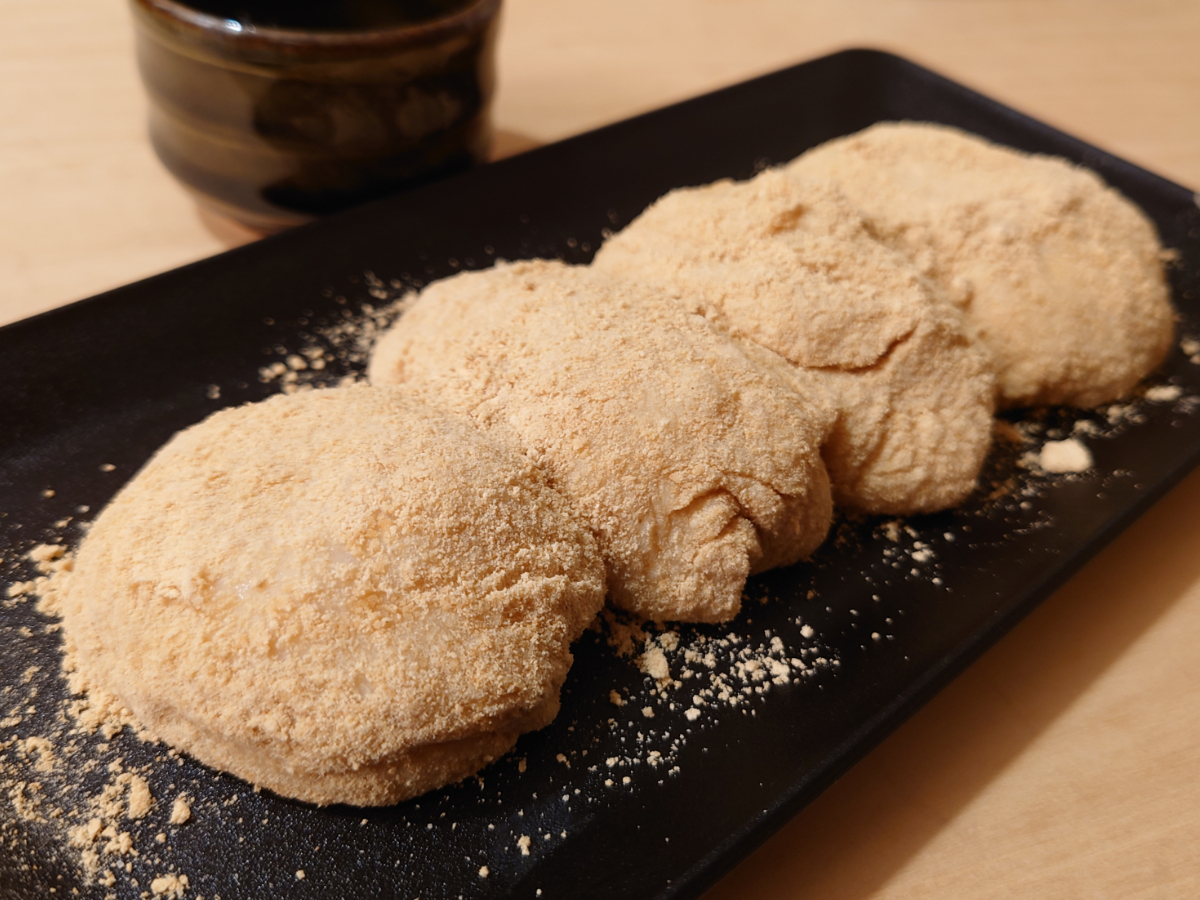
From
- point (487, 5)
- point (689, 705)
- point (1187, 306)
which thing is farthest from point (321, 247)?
point (1187, 306)

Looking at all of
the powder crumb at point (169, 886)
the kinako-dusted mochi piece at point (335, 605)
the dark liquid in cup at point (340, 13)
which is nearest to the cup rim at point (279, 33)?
the dark liquid in cup at point (340, 13)

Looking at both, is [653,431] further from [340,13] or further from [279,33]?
[340,13]

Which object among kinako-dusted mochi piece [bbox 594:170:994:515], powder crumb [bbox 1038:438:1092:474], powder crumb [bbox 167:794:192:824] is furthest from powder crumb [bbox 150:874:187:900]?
powder crumb [bbox 1038:438:1092:474]

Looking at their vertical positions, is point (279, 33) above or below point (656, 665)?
above

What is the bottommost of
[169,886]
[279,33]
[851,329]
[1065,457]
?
[169,886]

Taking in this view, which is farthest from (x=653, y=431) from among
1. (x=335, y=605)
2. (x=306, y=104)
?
(x=306, y=104)

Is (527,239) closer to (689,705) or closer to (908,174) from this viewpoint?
(908,174)

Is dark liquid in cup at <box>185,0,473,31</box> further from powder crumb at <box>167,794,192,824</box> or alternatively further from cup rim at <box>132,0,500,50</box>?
powder crumb at <box>167,794,192,824</box>
